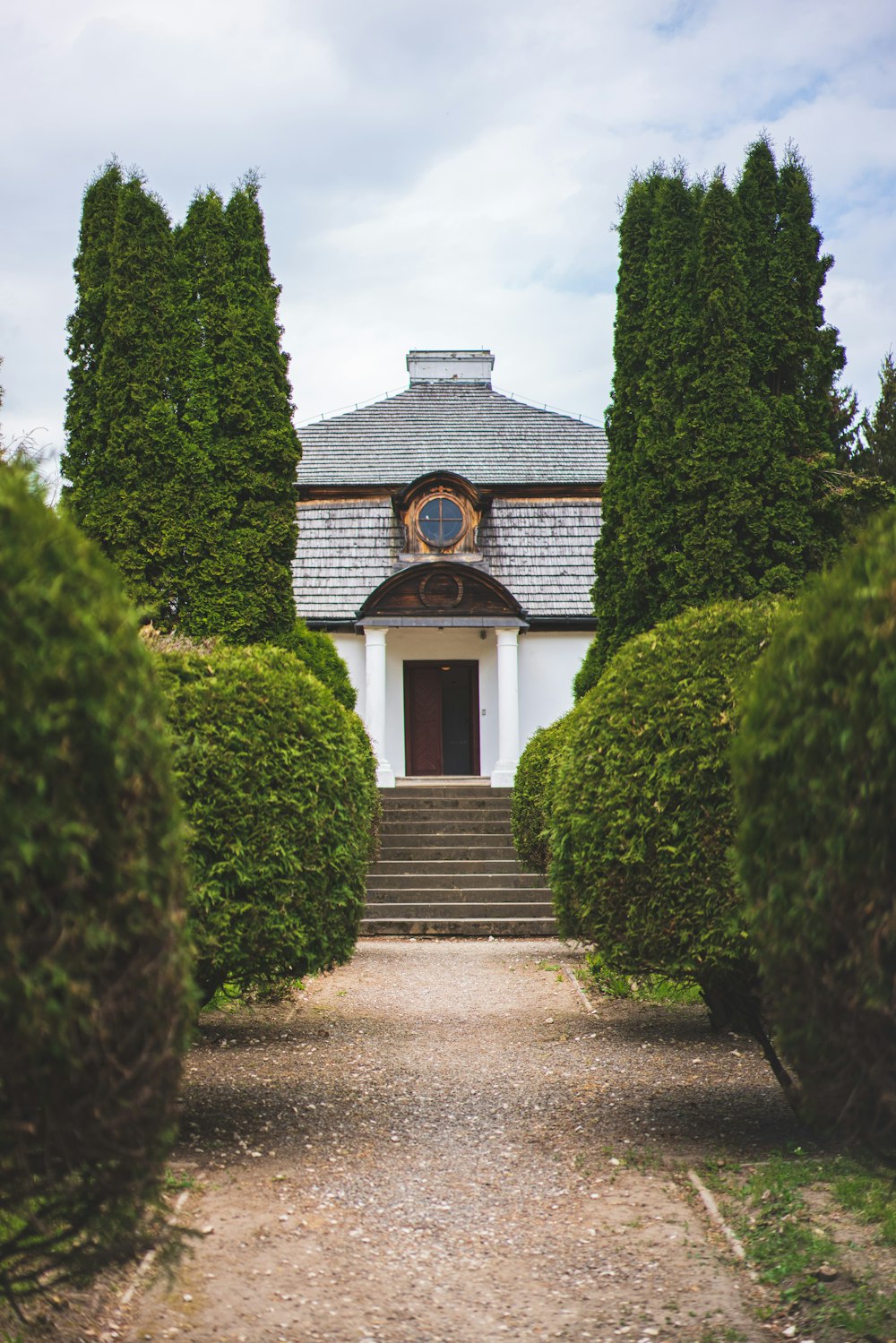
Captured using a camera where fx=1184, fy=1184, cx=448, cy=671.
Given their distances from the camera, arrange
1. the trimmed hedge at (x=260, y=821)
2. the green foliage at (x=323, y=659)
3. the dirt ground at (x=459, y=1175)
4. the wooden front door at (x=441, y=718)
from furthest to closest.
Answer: the wooden front door at (x=441, y=718)
the green foliage at (x=323, y=659)
the trimmed hedge at (x=260, y=821)
the dirt ground at (x=459, y=1175)

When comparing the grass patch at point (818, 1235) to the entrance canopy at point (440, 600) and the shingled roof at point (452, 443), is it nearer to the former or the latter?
the entrance canopy at point (440, 600)

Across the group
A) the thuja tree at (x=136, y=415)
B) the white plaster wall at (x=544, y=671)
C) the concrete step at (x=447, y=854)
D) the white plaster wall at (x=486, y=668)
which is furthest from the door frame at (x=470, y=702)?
the thuja tree at (x=136, y=415)

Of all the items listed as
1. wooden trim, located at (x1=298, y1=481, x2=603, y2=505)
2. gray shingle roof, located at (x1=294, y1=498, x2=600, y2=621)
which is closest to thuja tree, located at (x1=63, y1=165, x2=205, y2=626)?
gray shingle roof, located at (x1=294, y1=498, x2=600, y2=621)

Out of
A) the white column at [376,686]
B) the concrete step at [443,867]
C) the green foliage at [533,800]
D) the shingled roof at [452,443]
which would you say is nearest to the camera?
the green foliage at [533,800]

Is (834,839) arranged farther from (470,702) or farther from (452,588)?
(470,702)

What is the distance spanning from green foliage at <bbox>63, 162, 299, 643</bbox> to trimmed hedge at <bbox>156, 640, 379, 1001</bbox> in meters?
7.69

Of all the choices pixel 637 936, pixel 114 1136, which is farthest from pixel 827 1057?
pixel 637 936

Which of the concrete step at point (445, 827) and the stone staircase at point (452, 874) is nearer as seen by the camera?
the stone staircase at point (452, 874)

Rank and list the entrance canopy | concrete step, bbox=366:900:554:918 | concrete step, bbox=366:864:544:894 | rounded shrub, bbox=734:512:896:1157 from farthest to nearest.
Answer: the entrance canopy → concrete step, bbox=366:864:544:894 → concrete step, bbox=366:900:554:918 → rounded shrub, bbox=734:512:896:1157

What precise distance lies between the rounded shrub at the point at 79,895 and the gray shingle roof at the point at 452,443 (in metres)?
20.4

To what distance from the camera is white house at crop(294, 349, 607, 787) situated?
21141mm

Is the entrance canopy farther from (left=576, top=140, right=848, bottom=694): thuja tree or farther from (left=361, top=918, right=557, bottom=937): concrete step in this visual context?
(left=576, top=140, right=848, bottom=694): thuja tree

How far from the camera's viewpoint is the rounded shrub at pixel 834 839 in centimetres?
277

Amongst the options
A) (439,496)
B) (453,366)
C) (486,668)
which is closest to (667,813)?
(439,496)
